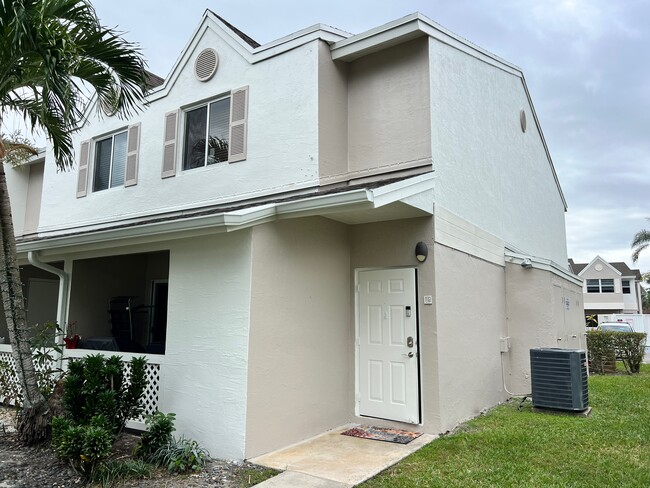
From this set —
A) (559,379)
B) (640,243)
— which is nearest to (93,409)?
(559,379)

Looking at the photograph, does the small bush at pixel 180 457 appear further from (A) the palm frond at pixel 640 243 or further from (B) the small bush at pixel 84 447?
(A) the palm frond at pixel 640 243

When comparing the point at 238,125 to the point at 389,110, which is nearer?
the point at 389,110

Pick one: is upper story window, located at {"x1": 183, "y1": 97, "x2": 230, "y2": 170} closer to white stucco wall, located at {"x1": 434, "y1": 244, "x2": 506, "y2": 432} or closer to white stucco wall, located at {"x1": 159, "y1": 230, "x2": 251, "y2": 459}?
white stucco wall, located at {"x1": 159, "y1": 230, "x2": 251, "y2": 459}

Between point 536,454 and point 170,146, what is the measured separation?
8.23m

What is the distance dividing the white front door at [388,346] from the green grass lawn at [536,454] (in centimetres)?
86

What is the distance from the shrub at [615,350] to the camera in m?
14.5

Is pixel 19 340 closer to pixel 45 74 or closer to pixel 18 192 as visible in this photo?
pixel 45 74

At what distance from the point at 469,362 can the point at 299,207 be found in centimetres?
406

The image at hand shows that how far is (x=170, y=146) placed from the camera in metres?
9.75

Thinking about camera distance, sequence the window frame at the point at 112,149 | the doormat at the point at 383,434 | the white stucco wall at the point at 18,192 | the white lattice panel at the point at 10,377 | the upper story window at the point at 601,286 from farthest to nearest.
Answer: the upper story window at the point at 601,286 < the white stucco wall at the point at 18,192 < the window frame at the point at 112,149 < the white lattice panel at the point at 10,377 < the doormat at the point at 383,434

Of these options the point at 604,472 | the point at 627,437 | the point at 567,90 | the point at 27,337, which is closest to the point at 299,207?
the point at 27,337

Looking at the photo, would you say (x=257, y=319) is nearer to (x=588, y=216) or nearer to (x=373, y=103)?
(x=373, y=103)

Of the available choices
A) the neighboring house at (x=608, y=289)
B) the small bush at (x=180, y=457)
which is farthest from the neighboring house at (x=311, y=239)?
the neighboring house at (x=608, y=289)

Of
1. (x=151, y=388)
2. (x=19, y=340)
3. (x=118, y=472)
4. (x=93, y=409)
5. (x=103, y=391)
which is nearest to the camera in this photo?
(x=118, y=472)
